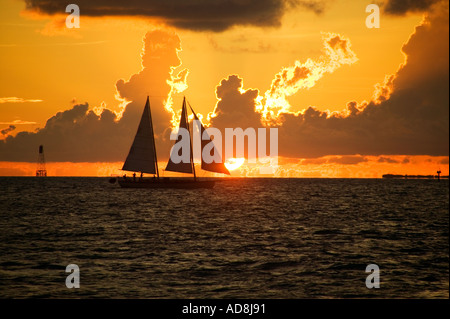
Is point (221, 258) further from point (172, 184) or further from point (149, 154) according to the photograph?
point (172, 184)

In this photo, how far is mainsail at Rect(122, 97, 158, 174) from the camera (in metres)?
132

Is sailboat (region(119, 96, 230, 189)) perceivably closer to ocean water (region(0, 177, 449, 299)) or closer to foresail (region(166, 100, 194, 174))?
foresail (region(166, 100, 194, 174))

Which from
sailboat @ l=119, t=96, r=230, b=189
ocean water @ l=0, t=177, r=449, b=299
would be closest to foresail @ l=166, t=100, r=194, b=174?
sailboat @ l=119, t=96, r=230, b=189

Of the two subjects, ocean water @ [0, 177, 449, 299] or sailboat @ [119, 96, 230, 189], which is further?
sailboat @ [119, 96, 230, 189]

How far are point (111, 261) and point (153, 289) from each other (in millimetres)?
10384

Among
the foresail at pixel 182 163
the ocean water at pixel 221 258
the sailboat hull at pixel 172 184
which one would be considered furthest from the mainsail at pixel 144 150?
the ocean water at pixel 221 258

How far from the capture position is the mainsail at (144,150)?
433ft

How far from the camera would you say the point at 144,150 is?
132m

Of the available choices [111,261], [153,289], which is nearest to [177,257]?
[111,261]

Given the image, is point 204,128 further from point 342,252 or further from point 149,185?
point 342,252

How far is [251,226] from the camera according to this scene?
6625 cm

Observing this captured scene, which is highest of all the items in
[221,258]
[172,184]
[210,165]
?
[210,165]

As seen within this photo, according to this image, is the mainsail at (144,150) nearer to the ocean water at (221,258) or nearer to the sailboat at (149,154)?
the sailboat at (149,154)

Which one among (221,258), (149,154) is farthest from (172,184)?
(221,258)
